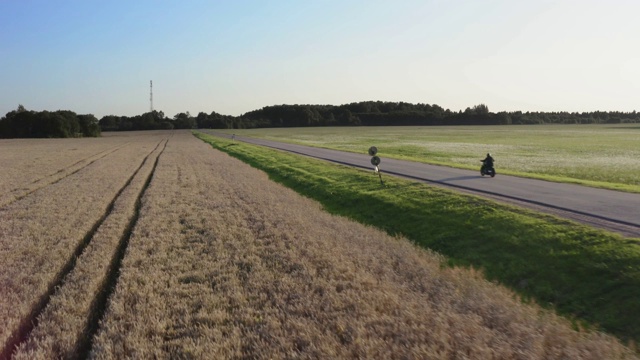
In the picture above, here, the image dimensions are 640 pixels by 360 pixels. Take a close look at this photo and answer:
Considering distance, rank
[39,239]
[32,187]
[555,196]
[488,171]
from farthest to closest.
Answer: [488,171]
[32,187]
[555,196]
[39,239]

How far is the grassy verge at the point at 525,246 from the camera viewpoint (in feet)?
29.4

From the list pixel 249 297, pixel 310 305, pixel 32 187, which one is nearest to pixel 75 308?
pixel 249 297

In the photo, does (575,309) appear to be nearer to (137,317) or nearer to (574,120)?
(137,317)

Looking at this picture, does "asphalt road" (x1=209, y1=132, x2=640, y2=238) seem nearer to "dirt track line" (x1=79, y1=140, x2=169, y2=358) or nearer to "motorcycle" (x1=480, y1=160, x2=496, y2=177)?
"motorcycle" (x1=480, y1=160, x2=496, y2=177)

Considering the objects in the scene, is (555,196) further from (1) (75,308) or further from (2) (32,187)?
(2) (32,187)

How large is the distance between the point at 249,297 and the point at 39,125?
12880 centimetres

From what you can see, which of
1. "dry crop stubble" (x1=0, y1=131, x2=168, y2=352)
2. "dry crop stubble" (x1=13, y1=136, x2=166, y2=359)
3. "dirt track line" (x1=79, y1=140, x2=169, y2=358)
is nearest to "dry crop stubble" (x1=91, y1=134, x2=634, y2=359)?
"dirt track line" (x1=79, y1=140, x2=169, y2=358)

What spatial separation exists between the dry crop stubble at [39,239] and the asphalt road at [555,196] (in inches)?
513

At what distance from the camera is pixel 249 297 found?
8.13 metres

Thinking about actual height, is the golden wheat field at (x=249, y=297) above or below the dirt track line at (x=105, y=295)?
above

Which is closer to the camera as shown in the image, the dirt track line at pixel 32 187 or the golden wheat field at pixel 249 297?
the golden wheat field at pixel 249 297

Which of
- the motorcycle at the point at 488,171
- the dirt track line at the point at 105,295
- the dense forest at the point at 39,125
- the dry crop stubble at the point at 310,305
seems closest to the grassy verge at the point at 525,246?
the dry crop stubble at the point at 310,305

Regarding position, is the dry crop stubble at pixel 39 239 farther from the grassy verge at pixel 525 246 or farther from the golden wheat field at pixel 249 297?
the grassy verge at pixel 525 246

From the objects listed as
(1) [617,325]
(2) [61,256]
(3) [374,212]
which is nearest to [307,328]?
(1) [617,325]
